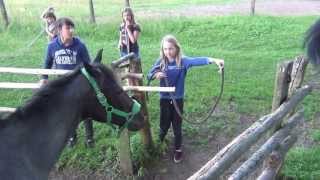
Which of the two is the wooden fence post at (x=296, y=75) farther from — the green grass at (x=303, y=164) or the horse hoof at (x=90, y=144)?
the horse hoof at (x=90, y=144)

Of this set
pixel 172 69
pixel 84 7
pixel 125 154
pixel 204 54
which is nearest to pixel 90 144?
pixel 125 154

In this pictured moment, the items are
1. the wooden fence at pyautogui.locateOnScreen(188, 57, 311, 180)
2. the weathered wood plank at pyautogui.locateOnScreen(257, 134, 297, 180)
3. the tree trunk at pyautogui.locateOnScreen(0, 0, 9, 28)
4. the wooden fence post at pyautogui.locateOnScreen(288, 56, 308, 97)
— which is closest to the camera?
the wooden fence at pyautogui.locateOnScreen(188, 57, 311, 180)

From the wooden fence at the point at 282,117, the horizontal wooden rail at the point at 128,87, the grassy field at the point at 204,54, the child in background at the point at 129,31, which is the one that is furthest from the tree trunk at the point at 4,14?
the wooden fence at the point at 282,117

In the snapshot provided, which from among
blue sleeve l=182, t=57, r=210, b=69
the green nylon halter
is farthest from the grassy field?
the green nylon halter

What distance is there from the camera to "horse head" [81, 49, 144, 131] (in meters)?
4.23

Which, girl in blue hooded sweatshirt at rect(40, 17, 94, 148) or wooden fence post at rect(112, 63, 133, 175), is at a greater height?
girl in blue hooded sweatshirt at rect(40, 17, 94, 148)

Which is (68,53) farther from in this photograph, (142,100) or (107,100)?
(107,100)

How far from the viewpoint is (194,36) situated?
13.5m

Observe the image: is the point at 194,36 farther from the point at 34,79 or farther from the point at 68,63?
the point at 68,63

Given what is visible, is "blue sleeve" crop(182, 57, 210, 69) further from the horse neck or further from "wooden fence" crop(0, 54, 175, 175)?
the horse neck

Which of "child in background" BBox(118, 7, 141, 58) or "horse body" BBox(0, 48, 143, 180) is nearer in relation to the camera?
"horse body" BBox(0, 48, 143, 180)

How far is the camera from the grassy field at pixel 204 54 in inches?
266

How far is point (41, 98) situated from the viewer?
4062 millimetres

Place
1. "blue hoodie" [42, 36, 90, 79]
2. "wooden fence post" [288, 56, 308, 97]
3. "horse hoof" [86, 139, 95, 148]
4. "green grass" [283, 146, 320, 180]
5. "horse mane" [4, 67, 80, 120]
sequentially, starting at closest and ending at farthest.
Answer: "horse mane" [4, 67, 80, 120] < "wooden fence post" [288, 56, 308, 97] < "green grass" [283, 146, 320, 180] < "blue hoodie" [42, 36, 90, 79] < "horse hoof" [86, 139, 95, 148]
